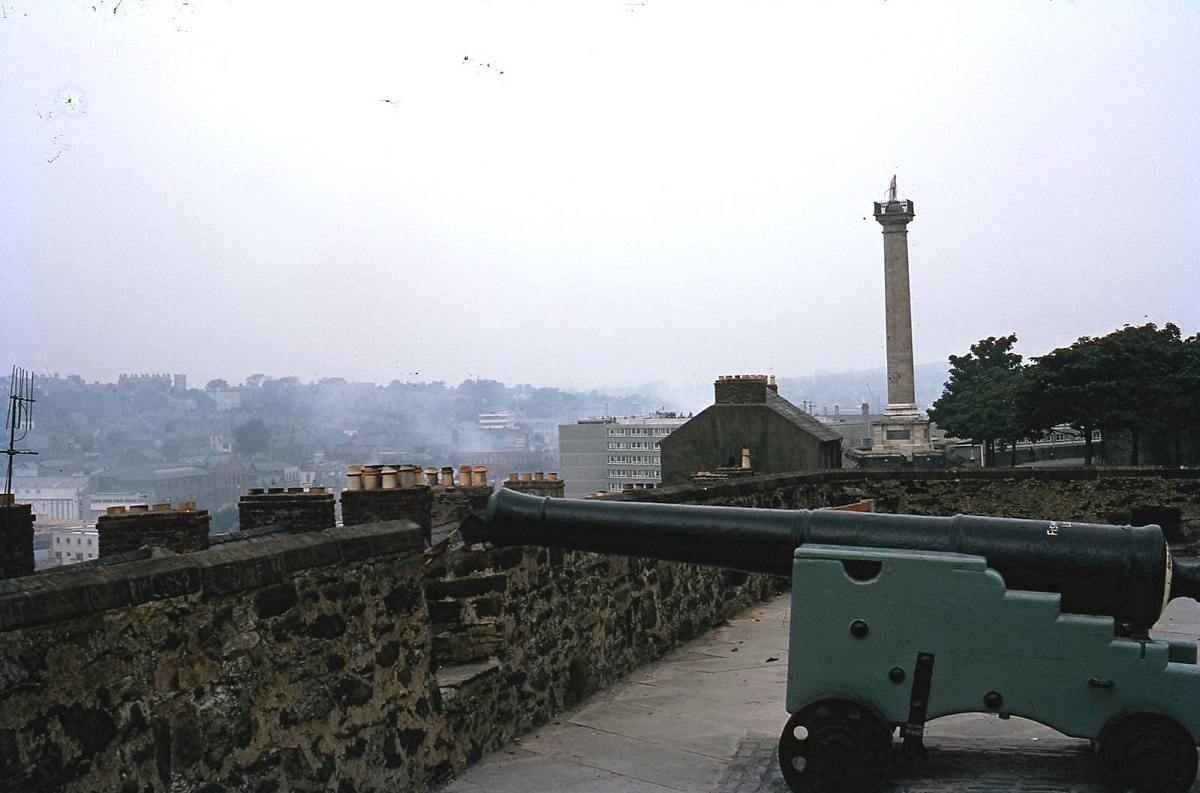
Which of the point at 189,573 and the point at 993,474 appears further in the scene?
the point at 993,474

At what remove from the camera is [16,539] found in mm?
8977

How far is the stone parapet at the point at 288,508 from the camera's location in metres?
10.8

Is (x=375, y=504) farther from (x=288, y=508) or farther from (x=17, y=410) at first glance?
(x=17, y=410)

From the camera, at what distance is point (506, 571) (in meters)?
6.48

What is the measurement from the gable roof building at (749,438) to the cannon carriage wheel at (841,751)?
1597cm

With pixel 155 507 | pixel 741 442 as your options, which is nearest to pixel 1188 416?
pixel 741 442

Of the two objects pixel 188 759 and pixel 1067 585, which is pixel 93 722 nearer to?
pixel 188 759

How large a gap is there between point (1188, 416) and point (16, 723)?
38666 millimetres

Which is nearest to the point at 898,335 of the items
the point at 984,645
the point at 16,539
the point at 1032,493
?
the point at 1032,493

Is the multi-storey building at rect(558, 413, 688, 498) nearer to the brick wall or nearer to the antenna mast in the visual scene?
the brick wall

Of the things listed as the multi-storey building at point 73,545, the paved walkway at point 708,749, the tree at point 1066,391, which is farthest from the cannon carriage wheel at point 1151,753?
the tree at point 1066,391

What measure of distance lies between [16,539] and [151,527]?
1.08 meters

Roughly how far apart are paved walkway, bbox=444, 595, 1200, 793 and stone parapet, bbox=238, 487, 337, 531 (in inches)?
155

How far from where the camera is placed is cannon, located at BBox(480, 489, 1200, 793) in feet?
16.2
